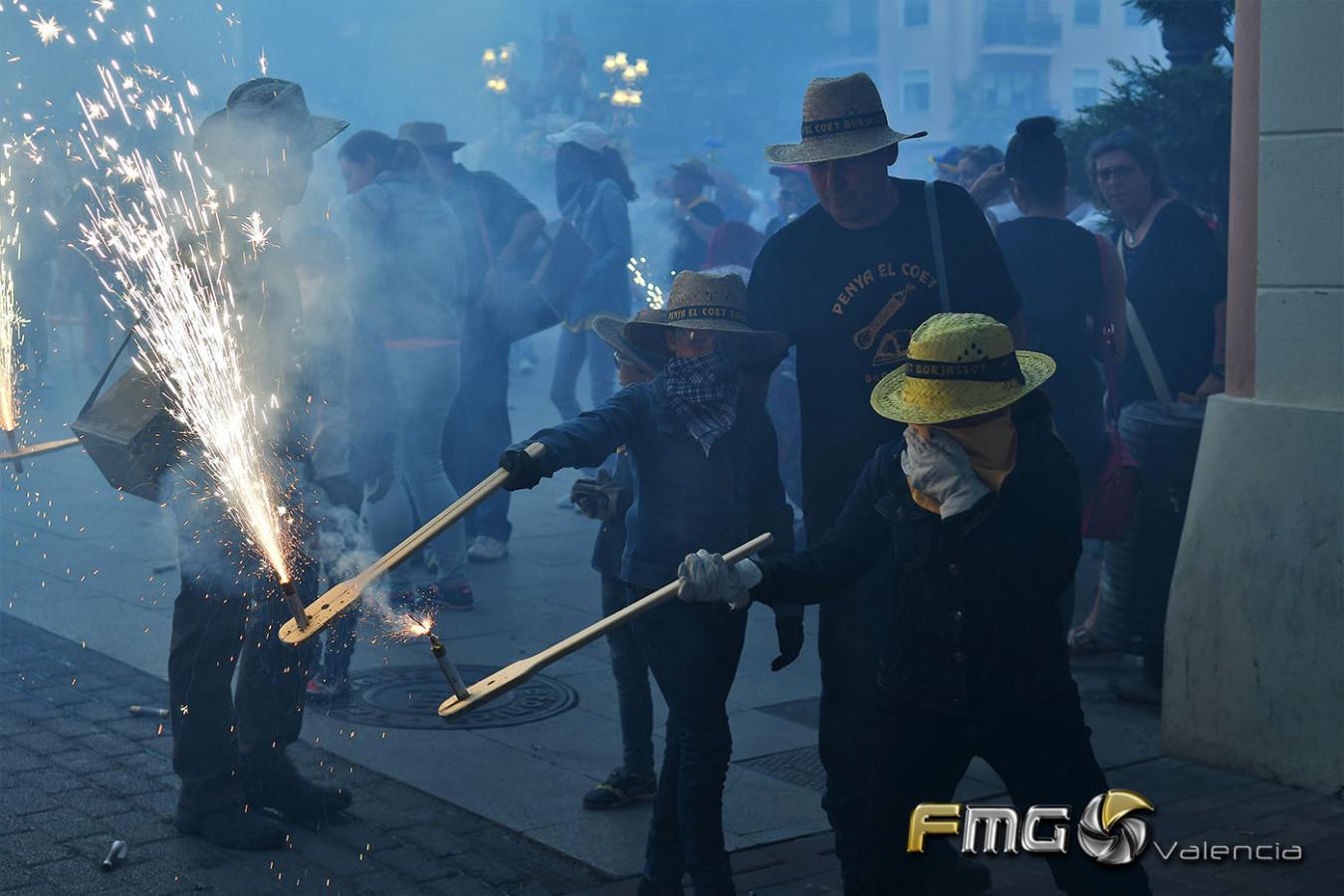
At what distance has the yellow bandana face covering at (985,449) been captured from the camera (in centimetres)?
370

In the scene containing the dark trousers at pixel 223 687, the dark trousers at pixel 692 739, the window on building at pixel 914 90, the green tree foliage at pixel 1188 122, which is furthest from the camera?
the window on building at pixel 914 90

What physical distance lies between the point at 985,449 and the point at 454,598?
17.0 ft

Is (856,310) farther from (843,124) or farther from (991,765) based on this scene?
(991,765)

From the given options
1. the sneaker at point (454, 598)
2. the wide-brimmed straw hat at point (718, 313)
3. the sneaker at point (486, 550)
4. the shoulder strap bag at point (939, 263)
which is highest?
the shoulder strap bag at point (939, 263)

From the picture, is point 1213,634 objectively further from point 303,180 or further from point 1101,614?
point 303,180

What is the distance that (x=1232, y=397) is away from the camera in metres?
6.18

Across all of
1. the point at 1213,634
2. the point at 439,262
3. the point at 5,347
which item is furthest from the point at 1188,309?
the point at 5,347

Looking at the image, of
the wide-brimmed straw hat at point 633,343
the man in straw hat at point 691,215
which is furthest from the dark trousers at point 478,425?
the wide-brimmed straw hat at point 633,343

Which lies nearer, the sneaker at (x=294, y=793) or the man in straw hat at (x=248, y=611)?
the man in straw hat at (x=248, y=611)

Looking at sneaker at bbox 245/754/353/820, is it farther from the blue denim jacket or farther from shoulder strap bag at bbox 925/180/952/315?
shoulder strap bag at bbox 925/180/952/315

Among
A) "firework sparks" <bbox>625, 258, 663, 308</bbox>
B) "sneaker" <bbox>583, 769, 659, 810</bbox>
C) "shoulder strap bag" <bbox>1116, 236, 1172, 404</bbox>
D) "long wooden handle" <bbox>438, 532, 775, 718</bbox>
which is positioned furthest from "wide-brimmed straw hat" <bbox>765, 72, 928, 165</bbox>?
"firework sparks" <bbox>625, 258, 663, 308</bbox>

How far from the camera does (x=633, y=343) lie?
5332 millimetres

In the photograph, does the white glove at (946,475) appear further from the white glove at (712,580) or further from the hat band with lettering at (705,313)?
the hat band with lettering at (705,313)

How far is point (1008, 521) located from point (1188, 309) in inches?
173
